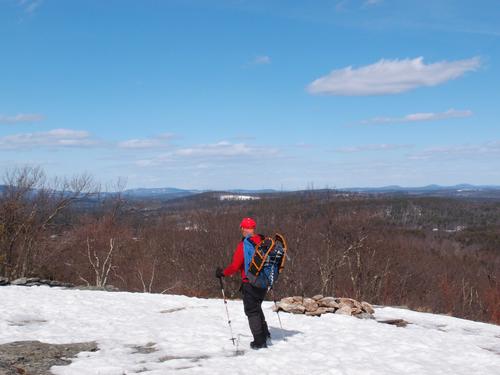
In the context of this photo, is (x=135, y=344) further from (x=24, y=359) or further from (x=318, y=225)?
(x=318, y=225)

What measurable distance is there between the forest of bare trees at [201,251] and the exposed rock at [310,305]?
21.0 meters

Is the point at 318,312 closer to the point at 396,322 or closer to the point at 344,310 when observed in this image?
the point at 344,310

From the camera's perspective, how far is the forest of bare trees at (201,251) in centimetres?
3541

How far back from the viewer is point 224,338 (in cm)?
1050

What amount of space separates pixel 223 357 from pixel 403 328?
5.82 meters

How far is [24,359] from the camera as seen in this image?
27.9 feet

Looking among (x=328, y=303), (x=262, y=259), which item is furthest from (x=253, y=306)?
(x=328, y=303)

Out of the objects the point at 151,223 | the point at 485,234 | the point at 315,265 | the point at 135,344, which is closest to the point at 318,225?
the point at 315,265

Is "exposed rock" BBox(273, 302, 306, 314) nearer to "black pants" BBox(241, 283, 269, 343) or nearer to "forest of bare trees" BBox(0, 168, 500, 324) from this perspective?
"black pants" BBox(241, 283, 269, 343)

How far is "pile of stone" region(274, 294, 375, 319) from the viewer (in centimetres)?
1358

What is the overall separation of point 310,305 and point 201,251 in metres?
37.6

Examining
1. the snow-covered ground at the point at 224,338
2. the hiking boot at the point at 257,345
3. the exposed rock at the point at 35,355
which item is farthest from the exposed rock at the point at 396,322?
the exposed rock at the point at 35,355

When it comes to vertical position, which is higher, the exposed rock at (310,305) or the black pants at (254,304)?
the black pants at (254,304)

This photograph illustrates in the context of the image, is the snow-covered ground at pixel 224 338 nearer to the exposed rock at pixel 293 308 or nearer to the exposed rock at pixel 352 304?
the exposed rock at pixel 293 308
